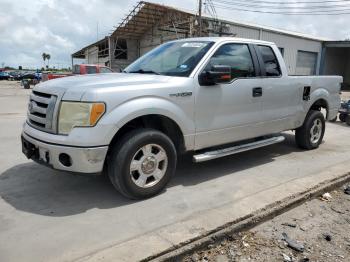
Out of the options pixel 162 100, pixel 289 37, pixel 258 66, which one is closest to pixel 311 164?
pixel 258 66

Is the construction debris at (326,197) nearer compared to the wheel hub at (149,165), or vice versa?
the wheel hub at (149,165)

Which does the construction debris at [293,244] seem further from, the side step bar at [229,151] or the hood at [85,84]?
the hood at [85,84]

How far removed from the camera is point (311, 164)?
573cm

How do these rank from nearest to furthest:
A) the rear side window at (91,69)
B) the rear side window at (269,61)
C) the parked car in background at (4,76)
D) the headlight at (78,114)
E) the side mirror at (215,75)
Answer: the headlight at (78,114), the side mirror at (215,75), the rear side window at (269,61), the rear side window at (91,69), the parked car in background at (4,76)

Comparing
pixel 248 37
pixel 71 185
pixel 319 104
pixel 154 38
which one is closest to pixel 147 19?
pixel 154 38

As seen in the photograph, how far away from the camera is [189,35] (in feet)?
83.8

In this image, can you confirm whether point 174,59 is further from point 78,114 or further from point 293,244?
point 293,244

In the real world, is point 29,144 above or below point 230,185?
above

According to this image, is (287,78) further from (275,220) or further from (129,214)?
(129,214)

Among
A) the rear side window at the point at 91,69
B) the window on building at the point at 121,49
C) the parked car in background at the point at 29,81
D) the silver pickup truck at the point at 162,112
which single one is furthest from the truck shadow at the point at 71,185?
the window on building at the point at 121,49

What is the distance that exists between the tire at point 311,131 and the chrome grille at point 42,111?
4.57 m

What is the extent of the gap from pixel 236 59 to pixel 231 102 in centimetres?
70

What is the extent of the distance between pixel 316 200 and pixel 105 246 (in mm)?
2743

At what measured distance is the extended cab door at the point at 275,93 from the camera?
5.37 metres
